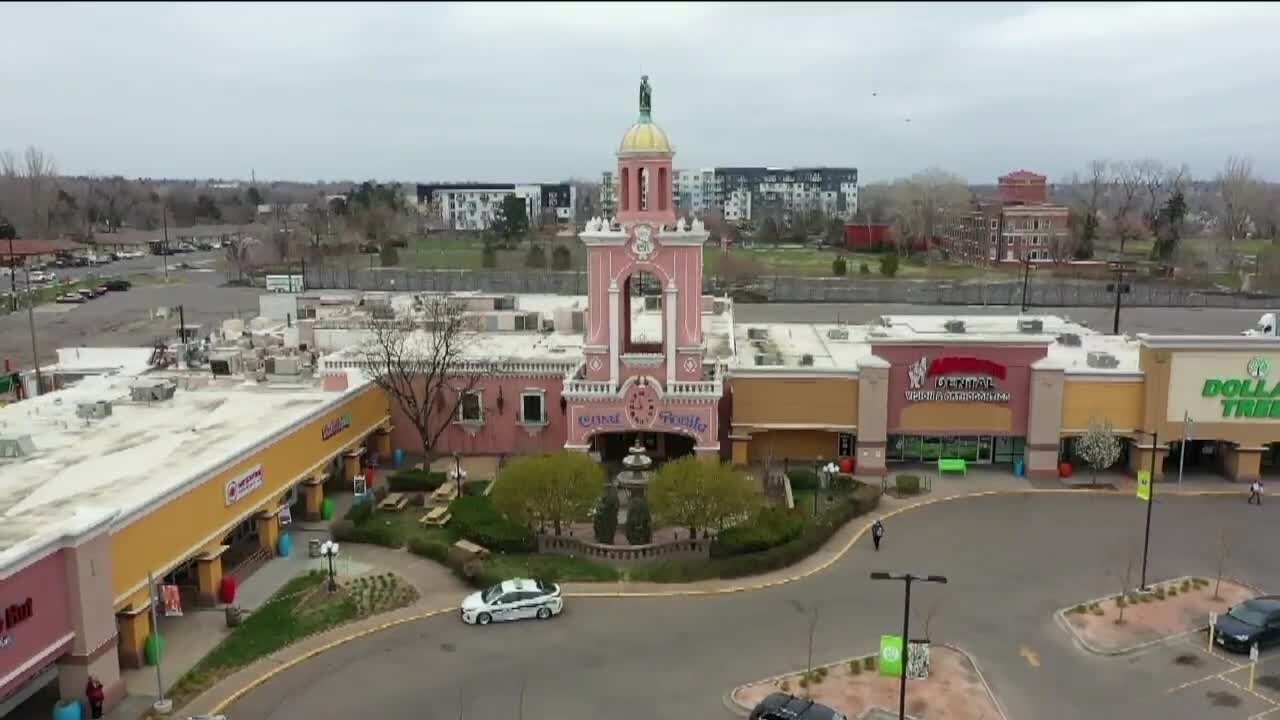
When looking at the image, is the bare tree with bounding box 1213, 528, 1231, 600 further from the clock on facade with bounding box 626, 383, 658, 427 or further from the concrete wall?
the concrete wall

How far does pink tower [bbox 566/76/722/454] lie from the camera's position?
36.5 metres

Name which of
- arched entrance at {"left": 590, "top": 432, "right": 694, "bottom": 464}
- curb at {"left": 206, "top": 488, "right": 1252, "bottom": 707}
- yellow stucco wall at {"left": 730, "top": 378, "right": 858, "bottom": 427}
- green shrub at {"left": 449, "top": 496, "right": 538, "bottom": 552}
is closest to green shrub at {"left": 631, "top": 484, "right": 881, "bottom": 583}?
curb at {"left": 206, "top": 488, "right": 1252, "bottom": 707}

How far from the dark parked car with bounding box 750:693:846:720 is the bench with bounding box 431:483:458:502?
16972 mm

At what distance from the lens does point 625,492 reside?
33406 millimetres

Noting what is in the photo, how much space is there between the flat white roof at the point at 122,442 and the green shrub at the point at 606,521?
32.5 feet

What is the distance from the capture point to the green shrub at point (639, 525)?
3034 cm

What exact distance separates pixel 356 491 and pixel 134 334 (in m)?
43.2

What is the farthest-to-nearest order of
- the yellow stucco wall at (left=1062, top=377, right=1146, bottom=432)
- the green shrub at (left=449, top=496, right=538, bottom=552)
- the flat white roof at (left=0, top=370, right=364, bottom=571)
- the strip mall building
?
the yellow stucco wall at (left=1062, top=377, right=1146, bottom=432), the green shrub at (left=449, top=496, right=538, bottom=552), the flat white roof at (left=0, top=370, right=364, bottom=571), the strip mall building

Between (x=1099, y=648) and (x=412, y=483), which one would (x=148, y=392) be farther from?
(x=1099, y=648)

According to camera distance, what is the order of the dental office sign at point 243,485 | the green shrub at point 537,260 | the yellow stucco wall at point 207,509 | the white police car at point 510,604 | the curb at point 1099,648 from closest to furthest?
1. the yellow stucco wall at point 207,509
2. the curb at point 1099,648
3. the white police car at point 510,604
4. the dental office sign at point 243,485
5. the green shrub at point 537,260

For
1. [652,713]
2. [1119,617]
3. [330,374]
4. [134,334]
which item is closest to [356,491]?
[330,374]

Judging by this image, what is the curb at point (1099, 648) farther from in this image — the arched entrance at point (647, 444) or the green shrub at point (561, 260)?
the green shrub at point (561, 260)

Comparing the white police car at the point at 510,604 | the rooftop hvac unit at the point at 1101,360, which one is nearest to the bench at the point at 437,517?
the white police car at the point at 510,604

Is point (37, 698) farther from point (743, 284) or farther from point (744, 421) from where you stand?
point (743, 284)
